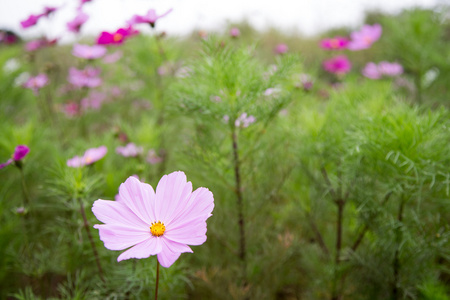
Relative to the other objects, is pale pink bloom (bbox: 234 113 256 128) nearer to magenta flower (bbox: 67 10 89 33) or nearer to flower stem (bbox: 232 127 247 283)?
flower stem (bbox: 232 127 247 283)

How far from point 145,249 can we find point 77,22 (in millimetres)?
1529

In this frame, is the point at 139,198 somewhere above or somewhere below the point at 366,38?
below

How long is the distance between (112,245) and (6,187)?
41.7 inches

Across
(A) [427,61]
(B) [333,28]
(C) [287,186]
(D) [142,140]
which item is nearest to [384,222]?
(C) [287,186]

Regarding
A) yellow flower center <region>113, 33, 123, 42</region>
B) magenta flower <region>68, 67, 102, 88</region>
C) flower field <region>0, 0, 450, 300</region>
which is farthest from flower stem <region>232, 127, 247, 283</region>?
magenta flower <region>68, 67, 102, 88</region>

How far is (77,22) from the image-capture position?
66.0 inches

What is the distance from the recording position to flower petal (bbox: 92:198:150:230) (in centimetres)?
54

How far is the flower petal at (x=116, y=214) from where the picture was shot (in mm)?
540

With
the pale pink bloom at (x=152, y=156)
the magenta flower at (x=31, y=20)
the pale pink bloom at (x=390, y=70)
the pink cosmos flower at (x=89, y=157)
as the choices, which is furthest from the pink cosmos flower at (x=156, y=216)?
the pale pink bloom at (x=390, y=70)

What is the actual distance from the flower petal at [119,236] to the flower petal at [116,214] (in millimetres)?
14

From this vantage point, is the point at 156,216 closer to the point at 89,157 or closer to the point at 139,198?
the point at 139,198

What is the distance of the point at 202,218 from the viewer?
1.64ft

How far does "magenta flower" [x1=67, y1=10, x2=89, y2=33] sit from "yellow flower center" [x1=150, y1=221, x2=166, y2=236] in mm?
1470

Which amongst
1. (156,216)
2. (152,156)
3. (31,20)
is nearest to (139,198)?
(156,216)
